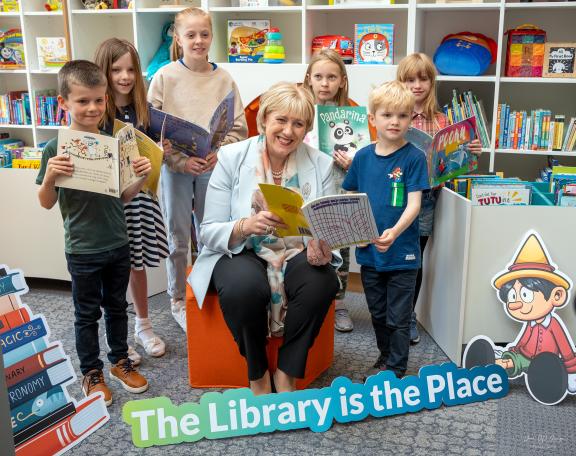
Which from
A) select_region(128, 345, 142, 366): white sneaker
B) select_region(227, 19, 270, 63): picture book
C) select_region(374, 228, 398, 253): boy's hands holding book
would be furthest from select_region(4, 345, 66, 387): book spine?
select_region(227, 19, 270, 63): picture book

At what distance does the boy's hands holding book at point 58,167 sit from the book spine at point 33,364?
513mm

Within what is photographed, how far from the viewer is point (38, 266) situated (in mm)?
3309

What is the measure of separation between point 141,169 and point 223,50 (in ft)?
6.09

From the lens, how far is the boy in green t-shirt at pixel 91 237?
2.01 meters

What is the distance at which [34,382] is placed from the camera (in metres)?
1.86

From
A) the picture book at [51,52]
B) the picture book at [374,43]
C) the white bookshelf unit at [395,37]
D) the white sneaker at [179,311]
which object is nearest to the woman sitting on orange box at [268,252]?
the white sneaker at [179,311]

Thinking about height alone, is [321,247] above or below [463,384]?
above

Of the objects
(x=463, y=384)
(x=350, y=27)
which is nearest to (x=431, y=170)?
(x=463, y=384)

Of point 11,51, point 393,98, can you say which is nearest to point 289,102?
point 393,98

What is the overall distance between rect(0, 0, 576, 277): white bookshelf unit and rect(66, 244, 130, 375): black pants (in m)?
1.11

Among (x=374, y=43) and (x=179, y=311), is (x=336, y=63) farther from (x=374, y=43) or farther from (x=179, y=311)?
(x=179, y=311)

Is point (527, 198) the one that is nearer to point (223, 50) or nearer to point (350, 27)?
point (350, 27)

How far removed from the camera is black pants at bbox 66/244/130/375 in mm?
2123

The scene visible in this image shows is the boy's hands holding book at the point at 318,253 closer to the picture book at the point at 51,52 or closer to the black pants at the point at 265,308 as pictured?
the black pants at the point at 265,308
